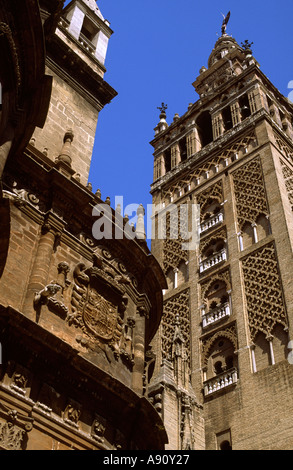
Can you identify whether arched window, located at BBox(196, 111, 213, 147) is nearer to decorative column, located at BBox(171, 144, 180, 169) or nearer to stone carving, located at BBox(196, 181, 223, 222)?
decorative column, located at BBox(171, 144, 180, 169)

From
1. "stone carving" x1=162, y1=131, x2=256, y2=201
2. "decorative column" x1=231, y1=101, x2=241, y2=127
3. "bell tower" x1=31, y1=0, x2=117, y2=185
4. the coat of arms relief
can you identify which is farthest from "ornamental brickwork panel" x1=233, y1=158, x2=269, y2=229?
the coat of arms relief

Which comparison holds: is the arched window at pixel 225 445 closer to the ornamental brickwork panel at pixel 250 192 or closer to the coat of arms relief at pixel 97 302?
the coat of arms relief at pixel 97 302

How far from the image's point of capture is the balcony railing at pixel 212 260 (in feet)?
83.3

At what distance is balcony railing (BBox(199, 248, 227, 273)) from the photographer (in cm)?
2540

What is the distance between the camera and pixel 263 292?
2219 centimetres

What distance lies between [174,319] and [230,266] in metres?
3.18

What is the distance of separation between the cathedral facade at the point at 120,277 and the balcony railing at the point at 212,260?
0.06m

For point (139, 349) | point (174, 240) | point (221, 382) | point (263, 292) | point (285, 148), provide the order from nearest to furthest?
point (139, 349)
point (221, 382)
point (263, 292)
point (174, 240)
point (285, 148)

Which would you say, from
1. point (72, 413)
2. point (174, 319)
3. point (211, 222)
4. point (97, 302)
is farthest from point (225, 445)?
point (72, 413)

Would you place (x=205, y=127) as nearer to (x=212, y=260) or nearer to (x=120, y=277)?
(x=212, y=260)

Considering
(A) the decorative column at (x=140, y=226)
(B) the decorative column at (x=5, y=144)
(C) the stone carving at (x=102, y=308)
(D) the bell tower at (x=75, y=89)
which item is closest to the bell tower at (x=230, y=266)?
(A) the decorative column at (x=140, y=226)

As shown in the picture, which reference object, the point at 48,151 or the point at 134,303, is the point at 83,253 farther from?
the point at 48,151
